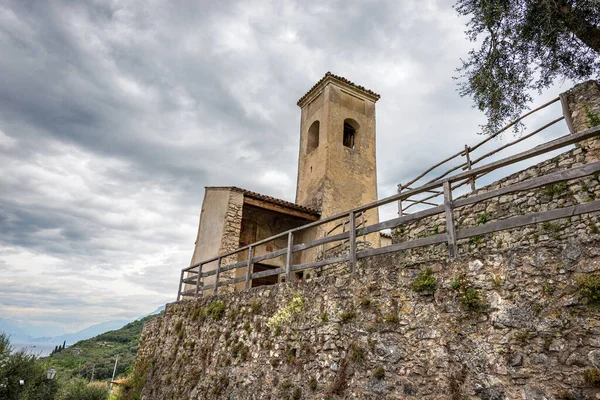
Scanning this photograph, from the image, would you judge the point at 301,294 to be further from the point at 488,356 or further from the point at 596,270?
the point at 596,270

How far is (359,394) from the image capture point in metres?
4.47

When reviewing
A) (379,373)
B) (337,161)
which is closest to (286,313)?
(379,373)

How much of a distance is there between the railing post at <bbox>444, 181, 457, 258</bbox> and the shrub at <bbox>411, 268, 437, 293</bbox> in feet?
1.13

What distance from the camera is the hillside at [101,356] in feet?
180

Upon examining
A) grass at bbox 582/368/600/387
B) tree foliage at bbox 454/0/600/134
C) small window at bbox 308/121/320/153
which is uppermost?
small window at bbox 308/121/320/153

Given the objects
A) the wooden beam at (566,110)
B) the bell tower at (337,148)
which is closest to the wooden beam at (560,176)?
the wooden beam at (566,110)

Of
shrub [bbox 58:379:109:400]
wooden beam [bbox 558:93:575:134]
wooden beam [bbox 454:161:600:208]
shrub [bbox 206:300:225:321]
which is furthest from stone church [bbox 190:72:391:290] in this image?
shrub [bbox 58:379:109:400]

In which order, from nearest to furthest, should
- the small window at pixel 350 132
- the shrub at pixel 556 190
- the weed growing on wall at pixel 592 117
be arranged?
1. the shrub at pixel 556 190
2. the weed growing on wall at pixel 592 117
3. the small window at pixel 350 132

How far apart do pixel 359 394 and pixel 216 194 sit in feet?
35.2

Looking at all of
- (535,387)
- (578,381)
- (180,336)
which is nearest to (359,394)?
(535,387)

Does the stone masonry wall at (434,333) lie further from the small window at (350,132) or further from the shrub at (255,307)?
the small window at (350,132)

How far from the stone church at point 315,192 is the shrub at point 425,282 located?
27.7 ft

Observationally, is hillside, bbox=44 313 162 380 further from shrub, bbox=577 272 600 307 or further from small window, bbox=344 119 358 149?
shrub, bbox=577 272 600 307

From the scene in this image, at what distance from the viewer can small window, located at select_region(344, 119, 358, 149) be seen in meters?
17.3
